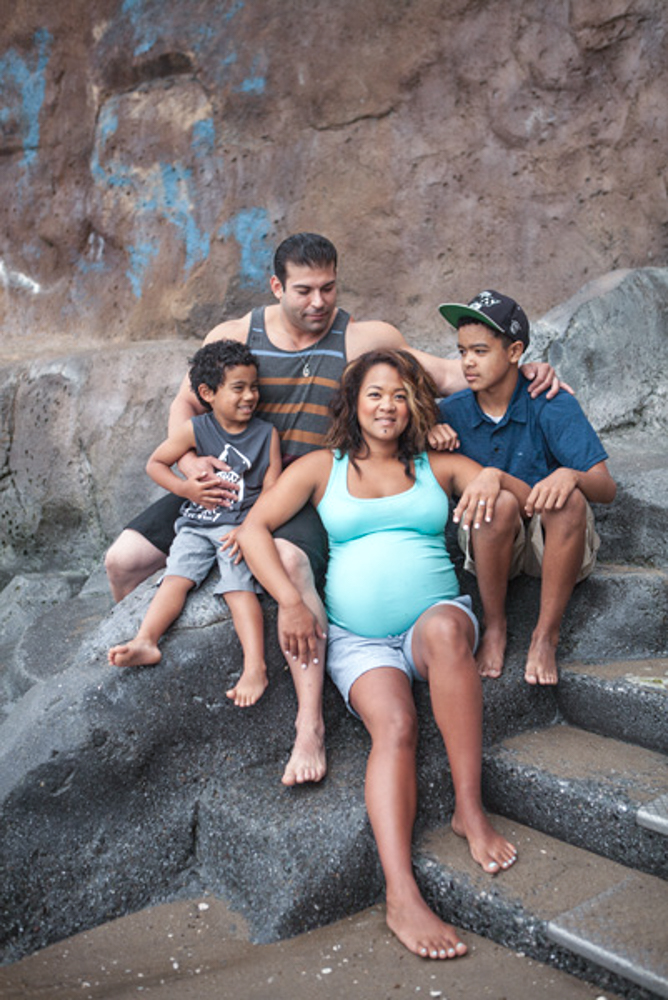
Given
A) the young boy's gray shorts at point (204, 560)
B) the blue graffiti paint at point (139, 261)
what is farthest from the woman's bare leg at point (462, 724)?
the blue graffiti paint at point (139, 261)

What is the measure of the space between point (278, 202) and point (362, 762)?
3992mm

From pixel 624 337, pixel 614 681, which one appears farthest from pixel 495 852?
pixel 624 337

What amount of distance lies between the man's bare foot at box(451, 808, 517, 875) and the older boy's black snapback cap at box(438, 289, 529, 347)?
Answer: 4.61 ft

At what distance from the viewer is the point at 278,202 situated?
19.5 feet

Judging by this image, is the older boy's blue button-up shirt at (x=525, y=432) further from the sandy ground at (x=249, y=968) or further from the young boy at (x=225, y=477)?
the sandy ground at (x=249, y=968)

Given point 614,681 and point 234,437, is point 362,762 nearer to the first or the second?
point 614,681

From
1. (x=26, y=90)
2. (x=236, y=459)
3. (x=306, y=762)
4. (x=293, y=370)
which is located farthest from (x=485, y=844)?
(x=26, y=90)

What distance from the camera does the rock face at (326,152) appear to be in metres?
5.22

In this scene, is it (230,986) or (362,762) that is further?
(362,762)

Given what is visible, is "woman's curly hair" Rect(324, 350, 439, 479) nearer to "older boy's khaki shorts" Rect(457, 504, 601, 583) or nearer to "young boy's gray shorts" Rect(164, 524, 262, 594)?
"older boy's khaki shorts" Rect(457, 504, 601, 583)

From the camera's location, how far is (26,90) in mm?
6777

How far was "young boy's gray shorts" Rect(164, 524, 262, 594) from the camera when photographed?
2.97m

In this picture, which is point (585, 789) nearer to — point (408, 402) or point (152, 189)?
point (408, 402)

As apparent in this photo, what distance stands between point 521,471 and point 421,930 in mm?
1406
